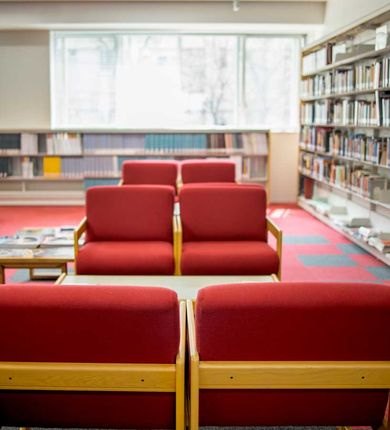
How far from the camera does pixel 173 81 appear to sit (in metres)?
10.2

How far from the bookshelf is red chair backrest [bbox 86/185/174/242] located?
4.73 meters

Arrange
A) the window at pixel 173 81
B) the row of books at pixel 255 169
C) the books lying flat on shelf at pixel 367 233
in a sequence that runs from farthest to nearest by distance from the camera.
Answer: the window at pixel 173 81 < the row of books at pixel 255 169 < the books lying flat on shelf at pixel 367 233

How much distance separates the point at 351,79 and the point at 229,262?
3595 mm

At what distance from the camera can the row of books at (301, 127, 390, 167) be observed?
20.9 feet

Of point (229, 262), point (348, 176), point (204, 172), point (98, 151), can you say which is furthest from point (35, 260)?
point (98, 151)

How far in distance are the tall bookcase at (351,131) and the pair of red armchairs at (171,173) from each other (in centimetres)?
148

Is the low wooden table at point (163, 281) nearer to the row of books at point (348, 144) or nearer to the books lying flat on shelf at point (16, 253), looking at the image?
the books lying flat on shelf at point (16, 253)

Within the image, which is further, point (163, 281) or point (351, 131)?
point (351, 131)

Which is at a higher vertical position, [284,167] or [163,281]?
[284,167]

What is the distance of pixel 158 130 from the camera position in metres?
9.62

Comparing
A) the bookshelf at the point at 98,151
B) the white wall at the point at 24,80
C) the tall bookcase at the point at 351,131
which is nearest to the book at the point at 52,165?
the bookshelf at the point at 98,151

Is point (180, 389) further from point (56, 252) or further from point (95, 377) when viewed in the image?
point (56, 252)

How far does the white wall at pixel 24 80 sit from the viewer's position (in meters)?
9.84

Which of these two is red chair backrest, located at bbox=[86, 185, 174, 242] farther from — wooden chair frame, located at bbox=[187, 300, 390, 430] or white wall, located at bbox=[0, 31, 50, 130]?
white wall, located at bbox=[0, 31, 50, 130]
